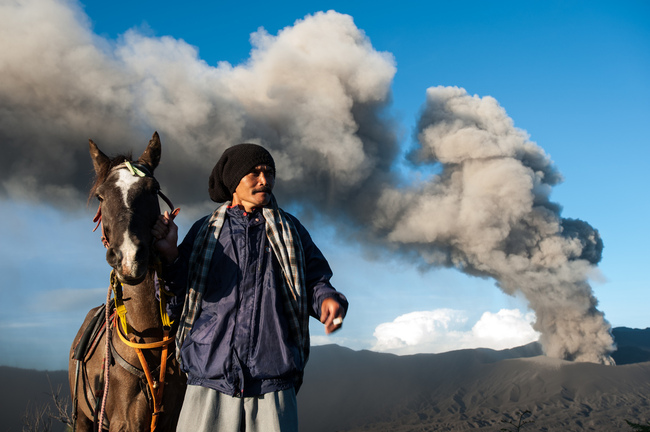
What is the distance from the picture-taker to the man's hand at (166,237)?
7.64ft

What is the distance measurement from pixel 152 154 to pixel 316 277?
1.26 m

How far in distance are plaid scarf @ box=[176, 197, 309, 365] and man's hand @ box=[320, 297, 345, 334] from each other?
13 cm

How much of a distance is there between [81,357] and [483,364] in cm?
6402

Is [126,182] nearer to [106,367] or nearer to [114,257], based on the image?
[114,257]

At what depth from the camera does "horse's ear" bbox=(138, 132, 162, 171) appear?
2.87 m

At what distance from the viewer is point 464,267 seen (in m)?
44.3

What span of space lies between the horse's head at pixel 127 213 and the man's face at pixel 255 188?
1.45ft

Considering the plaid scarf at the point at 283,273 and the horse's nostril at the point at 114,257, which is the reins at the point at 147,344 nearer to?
the plaid scarf at the point at 283,273

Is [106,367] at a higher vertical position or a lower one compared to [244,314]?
lower

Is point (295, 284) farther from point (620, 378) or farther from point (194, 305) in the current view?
point (620, 378)

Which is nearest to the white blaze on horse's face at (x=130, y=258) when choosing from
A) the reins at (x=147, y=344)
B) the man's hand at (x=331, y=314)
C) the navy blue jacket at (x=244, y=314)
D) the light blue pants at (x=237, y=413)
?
the navy blue jacket at (x=244, y=314)

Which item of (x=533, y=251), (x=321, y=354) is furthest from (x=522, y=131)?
(x=321, y=354)

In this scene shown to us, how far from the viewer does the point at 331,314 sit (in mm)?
2250

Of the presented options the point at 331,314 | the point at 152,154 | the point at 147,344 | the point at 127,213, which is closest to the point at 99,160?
the point at 152,154
